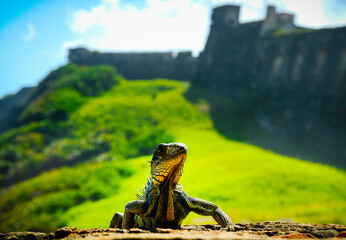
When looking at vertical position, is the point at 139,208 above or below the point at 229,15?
below

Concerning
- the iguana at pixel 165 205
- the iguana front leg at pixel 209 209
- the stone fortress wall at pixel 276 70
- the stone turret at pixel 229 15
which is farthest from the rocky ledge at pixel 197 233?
the stone turret at pixel 229 15

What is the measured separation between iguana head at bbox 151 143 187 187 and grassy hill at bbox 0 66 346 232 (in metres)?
4.83

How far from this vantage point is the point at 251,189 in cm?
1292

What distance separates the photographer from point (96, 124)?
23391mm

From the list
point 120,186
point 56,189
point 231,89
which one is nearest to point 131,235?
point 120,186

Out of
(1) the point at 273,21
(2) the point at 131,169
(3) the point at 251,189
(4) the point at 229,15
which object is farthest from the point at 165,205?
(4) the point at 229,15

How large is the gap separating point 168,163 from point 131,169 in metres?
9.13

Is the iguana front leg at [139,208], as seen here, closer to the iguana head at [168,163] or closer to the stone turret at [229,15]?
the iguana head at [168,163]

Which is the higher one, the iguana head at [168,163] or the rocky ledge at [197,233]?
the iguana head at [168,163]

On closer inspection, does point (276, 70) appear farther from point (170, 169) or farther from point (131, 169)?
point (170, 169)

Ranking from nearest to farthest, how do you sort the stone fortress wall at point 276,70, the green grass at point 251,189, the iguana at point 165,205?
1. the iguana at point 165,205
2. the green grass at point 251,189
3. the stone fortress wall at point 276,70

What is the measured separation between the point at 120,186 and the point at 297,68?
16706mm

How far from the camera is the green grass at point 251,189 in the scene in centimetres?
1121

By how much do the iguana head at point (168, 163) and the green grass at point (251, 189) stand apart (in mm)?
5090
